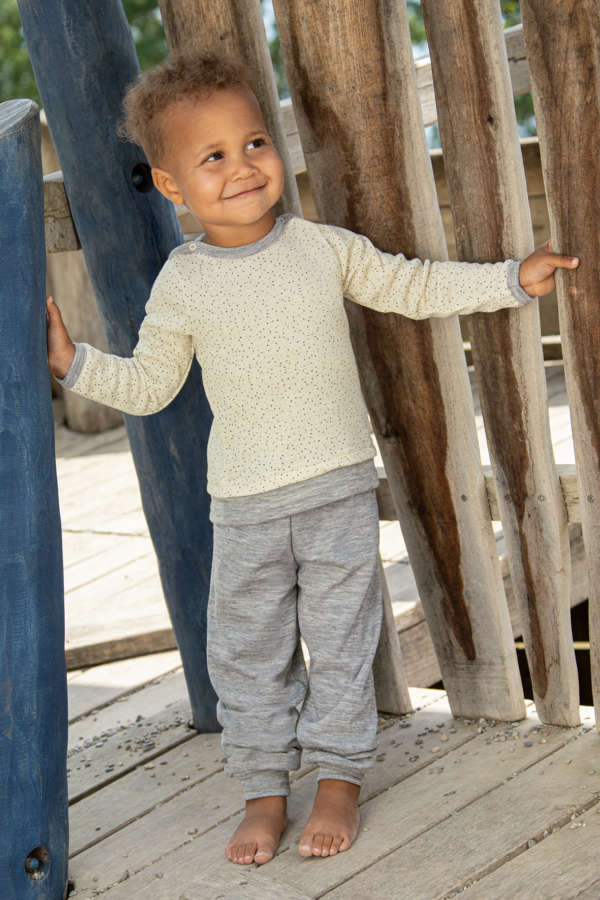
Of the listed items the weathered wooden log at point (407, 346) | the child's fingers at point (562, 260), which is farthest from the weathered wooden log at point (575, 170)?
the weathered wooden log at point (407, 346)

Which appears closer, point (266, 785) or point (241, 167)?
point (241, 167)

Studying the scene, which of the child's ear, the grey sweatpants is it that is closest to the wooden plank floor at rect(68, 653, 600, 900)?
the grey sweatpants

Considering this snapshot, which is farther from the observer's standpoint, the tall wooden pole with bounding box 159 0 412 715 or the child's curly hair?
the tall wooden pole with bounding box 159 0 412 715

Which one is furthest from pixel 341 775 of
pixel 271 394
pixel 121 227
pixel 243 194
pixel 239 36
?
pixel 239 36

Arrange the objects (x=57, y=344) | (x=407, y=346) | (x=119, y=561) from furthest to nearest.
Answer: (x=119, y=561) < (x=407, y=346) < (x=57, y=344)

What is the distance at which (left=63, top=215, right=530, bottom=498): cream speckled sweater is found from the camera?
2.27 m

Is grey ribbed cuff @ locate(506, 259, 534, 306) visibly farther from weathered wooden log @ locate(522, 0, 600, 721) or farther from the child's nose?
the child's nose

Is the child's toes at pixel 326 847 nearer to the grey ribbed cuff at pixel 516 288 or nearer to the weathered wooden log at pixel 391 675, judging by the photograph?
the weathered wooden log at pixel 391 675

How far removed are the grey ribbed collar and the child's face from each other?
5 cm

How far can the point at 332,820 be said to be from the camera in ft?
7.43

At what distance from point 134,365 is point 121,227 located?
44 cm

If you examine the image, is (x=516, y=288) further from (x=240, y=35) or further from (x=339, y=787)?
(x=339, y=787)

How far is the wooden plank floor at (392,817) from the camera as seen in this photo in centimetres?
207

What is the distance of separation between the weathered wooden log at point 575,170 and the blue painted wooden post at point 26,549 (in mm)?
913
